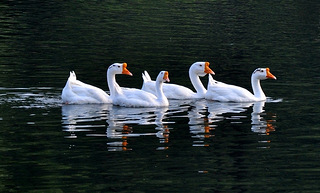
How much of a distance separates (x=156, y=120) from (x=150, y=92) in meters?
4.71

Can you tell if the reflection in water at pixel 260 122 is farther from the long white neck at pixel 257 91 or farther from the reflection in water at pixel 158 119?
the long white neck at pixel 257 91

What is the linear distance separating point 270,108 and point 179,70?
9.10 metres

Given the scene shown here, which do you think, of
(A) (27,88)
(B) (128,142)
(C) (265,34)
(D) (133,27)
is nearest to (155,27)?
(D) (133,27)

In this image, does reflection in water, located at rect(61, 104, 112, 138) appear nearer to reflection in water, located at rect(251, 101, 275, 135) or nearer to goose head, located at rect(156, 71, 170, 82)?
goose head, located at rect(156, 71, 170, 82)

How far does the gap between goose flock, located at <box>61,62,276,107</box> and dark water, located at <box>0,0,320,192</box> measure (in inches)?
15.8

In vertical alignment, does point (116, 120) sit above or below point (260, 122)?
above

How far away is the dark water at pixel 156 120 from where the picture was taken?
668 inches

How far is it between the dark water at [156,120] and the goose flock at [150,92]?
40 cm

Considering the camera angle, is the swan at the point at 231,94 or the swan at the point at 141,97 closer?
the swan at the point at 141,97

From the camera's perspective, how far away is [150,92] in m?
28.1

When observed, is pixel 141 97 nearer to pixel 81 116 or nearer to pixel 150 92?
pixel 150 92

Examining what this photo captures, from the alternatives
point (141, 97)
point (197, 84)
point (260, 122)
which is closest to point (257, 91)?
point (197, 84)

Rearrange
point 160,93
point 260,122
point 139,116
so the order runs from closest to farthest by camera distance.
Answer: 1. point 260,122
2. point 139,116
3. point 160,93

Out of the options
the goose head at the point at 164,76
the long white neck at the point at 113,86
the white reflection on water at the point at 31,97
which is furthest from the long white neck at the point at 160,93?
the white reflection on water at the point at 31,97
